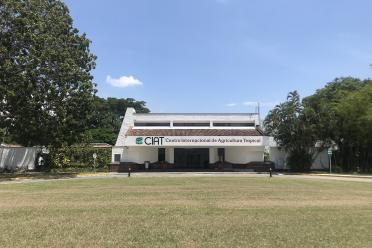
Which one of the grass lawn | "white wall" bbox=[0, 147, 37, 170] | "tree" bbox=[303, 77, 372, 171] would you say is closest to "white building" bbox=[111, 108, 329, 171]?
"tree" bbox=[303, 77, 372, 171]

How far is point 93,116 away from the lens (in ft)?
149

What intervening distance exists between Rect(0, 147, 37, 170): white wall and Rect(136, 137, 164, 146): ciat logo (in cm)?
1275

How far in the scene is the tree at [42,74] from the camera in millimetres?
38062

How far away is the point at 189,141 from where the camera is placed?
54.3 meters

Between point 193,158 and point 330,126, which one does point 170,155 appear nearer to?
point 193,158

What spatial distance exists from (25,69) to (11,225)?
95.9 feet

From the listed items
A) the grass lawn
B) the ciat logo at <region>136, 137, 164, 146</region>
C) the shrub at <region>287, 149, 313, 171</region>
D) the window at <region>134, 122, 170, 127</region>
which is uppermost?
the window at <region>134, 122, 170, 127</region>

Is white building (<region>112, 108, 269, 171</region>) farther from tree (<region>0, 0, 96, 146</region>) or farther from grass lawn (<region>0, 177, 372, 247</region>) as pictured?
grass lawn (<region>0, 177, 372, 247</region>)

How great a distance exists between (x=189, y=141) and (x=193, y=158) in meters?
4.81

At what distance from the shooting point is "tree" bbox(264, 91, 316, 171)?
2069 inches

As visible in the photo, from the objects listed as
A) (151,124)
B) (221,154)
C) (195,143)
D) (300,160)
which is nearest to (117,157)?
(151,124)

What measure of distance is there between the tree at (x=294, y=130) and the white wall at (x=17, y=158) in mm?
27985

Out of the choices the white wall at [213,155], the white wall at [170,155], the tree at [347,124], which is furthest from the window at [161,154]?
the tree at [347,124]

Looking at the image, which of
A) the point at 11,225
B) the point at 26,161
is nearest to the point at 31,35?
the point at 26,161
